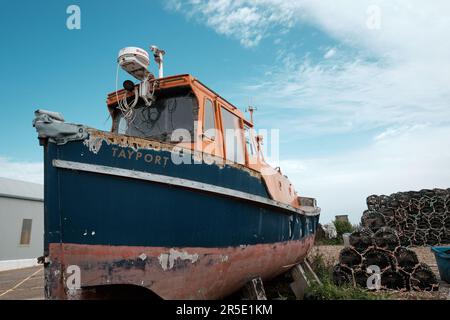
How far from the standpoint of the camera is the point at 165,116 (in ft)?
14.8

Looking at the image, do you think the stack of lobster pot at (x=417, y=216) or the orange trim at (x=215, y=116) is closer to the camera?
the orange trim at (x=215, y=116)

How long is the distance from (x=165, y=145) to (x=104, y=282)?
54.4 inches

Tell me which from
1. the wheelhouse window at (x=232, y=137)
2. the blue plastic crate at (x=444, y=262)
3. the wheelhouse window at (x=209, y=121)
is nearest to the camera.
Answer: the wheelhouse window at (x=209, y=121)

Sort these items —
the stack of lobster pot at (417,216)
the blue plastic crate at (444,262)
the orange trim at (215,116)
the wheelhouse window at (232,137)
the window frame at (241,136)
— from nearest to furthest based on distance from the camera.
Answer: the orange trim at (215,116) < the window frame at (241,136) < the wheelhouse window at (232,137) < the blue plastic crate at (444,262) < the stack of lobster pot at (417,216)

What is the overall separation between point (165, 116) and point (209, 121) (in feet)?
2.01

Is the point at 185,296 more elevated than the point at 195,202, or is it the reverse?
the point at 195,202

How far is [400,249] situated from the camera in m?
6.41

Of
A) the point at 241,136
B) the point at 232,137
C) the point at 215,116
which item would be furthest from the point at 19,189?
the point at 215,116

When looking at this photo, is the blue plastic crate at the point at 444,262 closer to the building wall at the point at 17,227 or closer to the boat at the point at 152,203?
the boat at the point at 152,203

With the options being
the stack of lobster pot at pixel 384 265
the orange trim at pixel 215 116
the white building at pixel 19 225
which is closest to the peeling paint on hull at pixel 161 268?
the orange trim at pixel 215 116

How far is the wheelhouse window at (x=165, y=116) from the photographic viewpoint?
4.35 m

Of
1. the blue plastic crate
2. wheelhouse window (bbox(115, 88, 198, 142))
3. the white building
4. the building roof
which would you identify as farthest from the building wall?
the blue plastic crate

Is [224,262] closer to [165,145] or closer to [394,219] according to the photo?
[165,145]
